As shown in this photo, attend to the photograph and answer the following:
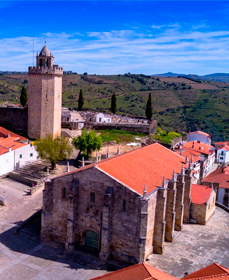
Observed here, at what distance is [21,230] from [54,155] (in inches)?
537

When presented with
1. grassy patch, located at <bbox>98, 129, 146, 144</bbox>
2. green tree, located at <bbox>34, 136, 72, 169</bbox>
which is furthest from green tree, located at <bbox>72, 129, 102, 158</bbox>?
grassy patch, located at <bbox>98, 129, 146, 144</bbox>

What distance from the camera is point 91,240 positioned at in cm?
2570

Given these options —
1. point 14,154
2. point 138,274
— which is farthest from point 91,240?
point 14,154

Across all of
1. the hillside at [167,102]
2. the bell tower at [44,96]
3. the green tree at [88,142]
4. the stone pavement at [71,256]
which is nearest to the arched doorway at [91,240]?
the stone pavement at [71,256]

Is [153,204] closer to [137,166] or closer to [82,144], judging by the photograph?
[137,166]

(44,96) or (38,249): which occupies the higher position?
(44,96)

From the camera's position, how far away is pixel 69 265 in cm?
2369

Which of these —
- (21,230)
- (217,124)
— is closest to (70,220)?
(21,230)

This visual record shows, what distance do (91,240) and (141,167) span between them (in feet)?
22.7

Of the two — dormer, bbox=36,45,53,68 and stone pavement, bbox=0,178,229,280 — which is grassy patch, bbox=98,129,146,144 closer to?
dormer, bbox=36,45,53,68

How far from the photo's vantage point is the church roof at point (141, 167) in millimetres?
24531

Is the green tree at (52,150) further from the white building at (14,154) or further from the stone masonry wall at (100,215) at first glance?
the stone masonry wall at (100,215)

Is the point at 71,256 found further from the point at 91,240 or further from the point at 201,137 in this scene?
the point at 201,137

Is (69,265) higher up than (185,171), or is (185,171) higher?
(185,171)
